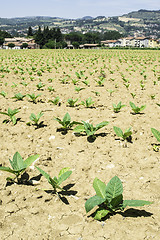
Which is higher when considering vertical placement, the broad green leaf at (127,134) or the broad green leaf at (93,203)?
the broad green leaf at (127,134)

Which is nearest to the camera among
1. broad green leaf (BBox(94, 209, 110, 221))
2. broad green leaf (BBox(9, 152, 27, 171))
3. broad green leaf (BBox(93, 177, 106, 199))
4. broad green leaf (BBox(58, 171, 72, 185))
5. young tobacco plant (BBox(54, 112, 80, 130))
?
broad green leaf (BBox(94, 209, 110, 221))

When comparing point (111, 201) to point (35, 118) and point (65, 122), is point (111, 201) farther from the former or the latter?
point (35, 118)

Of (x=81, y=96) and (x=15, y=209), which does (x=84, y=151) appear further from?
(x=81, y=96)

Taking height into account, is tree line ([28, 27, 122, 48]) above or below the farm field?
above

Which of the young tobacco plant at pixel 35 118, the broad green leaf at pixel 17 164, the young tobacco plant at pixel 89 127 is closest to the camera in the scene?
the broad green leaf at pixel 17 164

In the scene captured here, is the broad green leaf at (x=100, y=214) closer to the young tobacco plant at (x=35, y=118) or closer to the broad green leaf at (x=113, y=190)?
Result: the broad green leaf at (x=113, y=190)

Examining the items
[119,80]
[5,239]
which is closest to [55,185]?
[5,239]

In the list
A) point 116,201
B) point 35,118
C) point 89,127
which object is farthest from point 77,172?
point 35,118

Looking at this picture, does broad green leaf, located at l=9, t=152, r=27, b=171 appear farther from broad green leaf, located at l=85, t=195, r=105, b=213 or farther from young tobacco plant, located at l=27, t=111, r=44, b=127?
young tobacco plant, located at l=27, t=111, r=44, b=127

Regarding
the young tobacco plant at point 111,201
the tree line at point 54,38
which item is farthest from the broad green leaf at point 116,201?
the tree line at point 54,38

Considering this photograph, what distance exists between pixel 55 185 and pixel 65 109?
3.45 metres

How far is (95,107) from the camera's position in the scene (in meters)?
6.19

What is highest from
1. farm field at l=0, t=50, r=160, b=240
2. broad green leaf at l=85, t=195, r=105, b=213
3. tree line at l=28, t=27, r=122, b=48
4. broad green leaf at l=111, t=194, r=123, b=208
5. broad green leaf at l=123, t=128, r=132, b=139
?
tree line at l=28, t=27, r=122, b=48

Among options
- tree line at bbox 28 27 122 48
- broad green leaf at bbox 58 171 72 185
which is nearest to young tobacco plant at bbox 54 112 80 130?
broad green leaf at bbox 58 171 72 185
